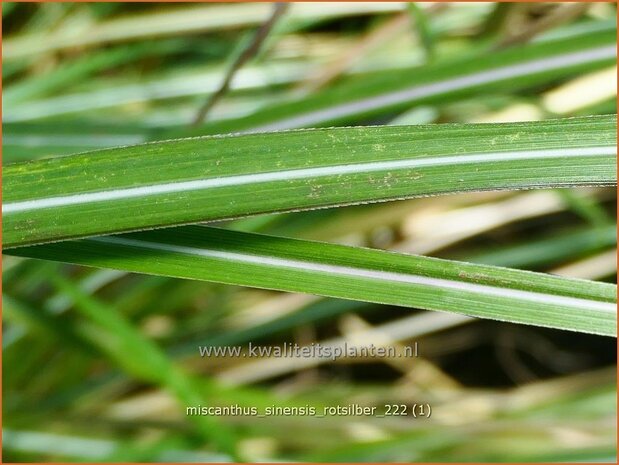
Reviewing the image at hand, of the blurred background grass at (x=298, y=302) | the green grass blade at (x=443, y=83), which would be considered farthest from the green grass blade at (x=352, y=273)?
the blurred background grass at (x=298, y=302)

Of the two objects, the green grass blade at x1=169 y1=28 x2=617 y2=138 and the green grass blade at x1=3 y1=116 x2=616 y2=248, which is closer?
the green grass blade at x1=3 y1=116 x2=616 y2=248

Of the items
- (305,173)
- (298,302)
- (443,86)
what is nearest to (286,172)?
(305,173)

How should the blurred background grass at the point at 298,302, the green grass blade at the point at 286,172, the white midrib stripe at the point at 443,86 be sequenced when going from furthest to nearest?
the blurred background grass at the point at 298,302, the white midrib stripe at the point at 443,86, the green grass blade at the point at 286,172

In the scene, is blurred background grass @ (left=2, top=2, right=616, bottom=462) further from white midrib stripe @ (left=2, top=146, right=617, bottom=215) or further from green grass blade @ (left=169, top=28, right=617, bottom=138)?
white midrib stripe @ (left=2, top=146, right=617, bottom=215)

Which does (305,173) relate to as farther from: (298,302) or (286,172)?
(298,302)

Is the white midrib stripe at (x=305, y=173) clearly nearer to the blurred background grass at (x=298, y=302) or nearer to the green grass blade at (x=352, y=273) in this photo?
→ the green grass blade at (x=352, y=273)

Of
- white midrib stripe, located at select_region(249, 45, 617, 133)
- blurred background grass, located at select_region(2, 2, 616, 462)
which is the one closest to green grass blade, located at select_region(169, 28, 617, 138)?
white midrib stripe, located at select_region(249, 45, 617, 133)

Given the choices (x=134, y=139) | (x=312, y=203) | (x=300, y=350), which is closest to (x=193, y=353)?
(x=300, y=350)
